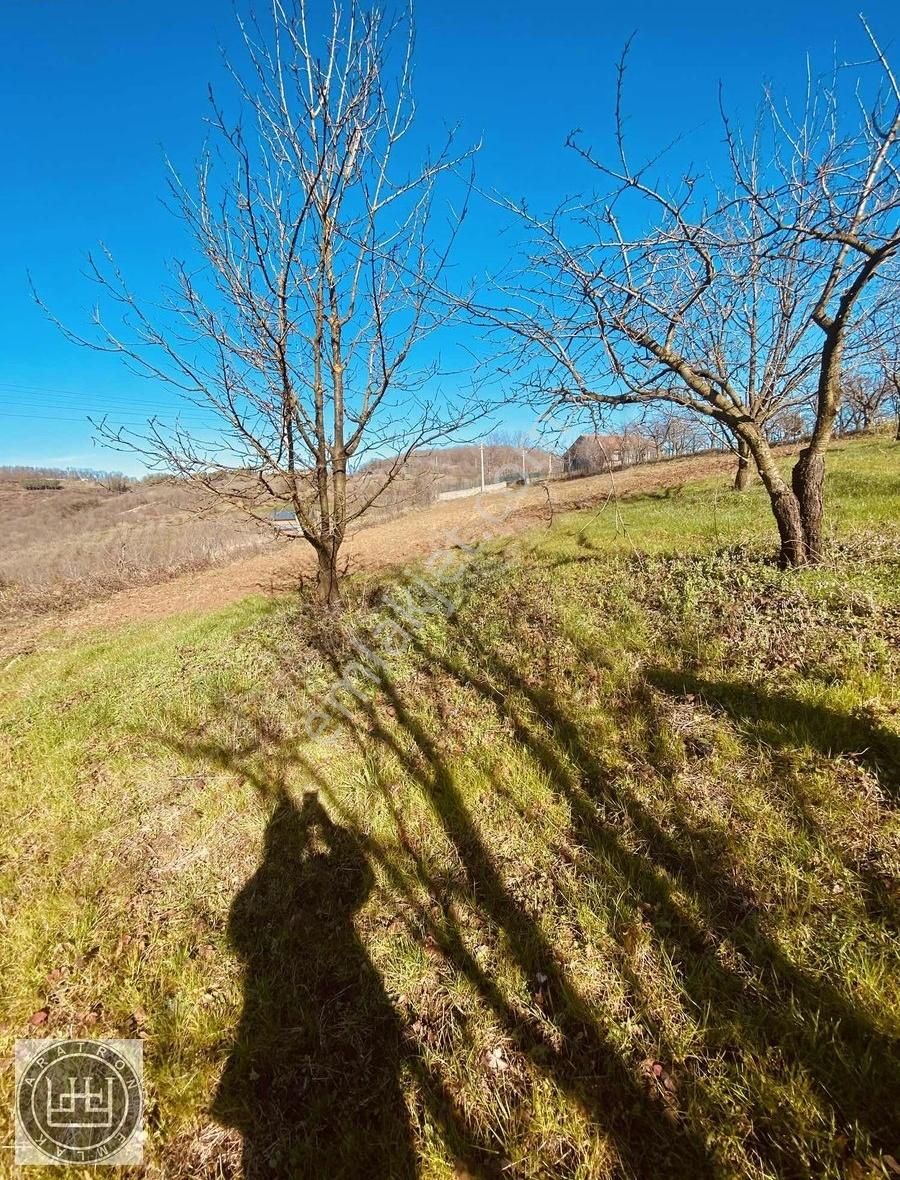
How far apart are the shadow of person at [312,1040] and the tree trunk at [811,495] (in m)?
5.24

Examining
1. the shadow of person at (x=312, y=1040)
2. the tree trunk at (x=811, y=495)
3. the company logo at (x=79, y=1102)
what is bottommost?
the company logo at (x=79, y=1102)

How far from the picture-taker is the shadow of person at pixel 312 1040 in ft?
5.56

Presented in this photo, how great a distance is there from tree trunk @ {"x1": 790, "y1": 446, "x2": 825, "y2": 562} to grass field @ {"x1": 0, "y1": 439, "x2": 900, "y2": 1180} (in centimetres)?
27

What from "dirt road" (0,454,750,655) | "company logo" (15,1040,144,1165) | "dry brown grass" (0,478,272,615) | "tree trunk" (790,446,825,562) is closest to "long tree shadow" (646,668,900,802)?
"tree trunk" (790,446,825,562)

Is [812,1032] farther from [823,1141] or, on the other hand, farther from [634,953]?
[634,953]

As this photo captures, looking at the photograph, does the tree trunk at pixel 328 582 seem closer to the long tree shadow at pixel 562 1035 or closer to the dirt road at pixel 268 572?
the dirt road at pixel 268 572

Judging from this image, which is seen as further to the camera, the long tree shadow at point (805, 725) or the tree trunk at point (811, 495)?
the tree trunk at point (811, 495)

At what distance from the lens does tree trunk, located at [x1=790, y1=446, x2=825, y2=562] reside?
15.0 feet

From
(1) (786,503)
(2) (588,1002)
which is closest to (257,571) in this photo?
(1) (786,503)

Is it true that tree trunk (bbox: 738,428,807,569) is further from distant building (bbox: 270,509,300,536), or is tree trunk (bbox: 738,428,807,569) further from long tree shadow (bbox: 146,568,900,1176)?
distant building (bbox: 270,509,300,536)

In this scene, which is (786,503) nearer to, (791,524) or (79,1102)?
(791,524)

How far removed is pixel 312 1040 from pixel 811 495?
5.91 metres

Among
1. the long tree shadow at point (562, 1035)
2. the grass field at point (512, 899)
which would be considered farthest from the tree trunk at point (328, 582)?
the long tree shadow at point (562, 1035)

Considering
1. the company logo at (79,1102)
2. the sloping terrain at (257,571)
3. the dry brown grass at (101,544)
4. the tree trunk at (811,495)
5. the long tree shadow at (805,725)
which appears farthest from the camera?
the dry brown grass at (101,544)
